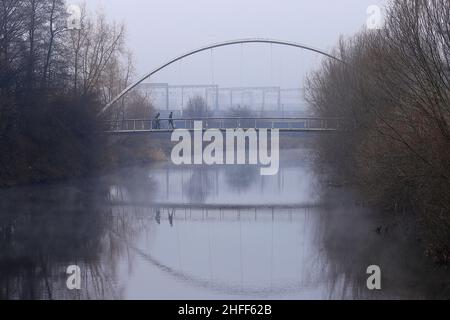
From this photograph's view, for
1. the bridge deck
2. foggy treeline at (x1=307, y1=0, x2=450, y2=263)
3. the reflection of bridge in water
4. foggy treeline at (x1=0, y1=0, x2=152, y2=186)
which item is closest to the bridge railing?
the bridge deck

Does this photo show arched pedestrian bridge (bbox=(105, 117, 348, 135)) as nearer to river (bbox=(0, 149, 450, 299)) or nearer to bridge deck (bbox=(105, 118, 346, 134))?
bridge deck (bbox=(105, 118, 346, 134))

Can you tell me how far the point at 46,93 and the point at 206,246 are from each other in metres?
20.0

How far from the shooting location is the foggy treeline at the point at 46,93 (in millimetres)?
31766

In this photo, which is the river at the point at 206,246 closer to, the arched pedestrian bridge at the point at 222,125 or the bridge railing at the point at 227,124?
the bridge railing at the point at 227,124

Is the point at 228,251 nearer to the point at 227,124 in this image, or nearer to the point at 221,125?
the point at 221,125

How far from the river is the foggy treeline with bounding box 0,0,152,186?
355 cm

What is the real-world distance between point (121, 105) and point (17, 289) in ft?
131

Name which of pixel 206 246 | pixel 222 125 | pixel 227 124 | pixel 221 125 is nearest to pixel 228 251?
pixel 206 246

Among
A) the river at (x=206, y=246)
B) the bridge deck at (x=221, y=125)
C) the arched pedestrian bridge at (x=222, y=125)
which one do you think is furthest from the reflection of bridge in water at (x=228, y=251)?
the bridge deck at (x=221, y=125)

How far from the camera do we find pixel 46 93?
114 feet

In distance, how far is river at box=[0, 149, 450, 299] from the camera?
40.7 ft

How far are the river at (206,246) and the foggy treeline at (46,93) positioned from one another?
3546 mm

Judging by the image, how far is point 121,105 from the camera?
168ft

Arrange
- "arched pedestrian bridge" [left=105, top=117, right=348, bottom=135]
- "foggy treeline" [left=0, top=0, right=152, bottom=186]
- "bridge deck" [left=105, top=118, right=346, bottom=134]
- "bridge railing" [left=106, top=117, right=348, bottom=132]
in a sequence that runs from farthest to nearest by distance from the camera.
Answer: "bridge deck" [left=105, top=118, right=346, bottom=134], "arched pedestrian bridge" [left=105, top=117, right=348, bottom=135], "bridge railing" [left=106, top=117, right=348, bottom=132], "foggy treeline" [left=0, top=0, right=152, bottom=186]
